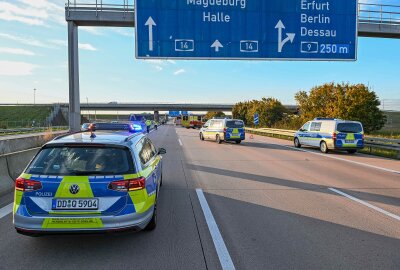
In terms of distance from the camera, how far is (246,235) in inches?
210

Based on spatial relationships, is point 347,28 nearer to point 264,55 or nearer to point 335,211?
point 264,55

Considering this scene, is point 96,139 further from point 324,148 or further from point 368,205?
point 324,148

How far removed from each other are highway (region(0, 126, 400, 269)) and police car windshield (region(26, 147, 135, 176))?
3.43ft

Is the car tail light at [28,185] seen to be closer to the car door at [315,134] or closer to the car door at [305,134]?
the car door at [315,134]

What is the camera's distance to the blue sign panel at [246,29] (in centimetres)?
1569

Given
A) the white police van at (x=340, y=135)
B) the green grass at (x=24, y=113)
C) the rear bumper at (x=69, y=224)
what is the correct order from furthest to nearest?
the green grass at (x=24, y=113), the white police van at (x=340, y=135), the rear bumper at (x=69, y=224)

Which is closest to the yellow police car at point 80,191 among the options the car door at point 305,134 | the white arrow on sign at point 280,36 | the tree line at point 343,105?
the white arrow on sign at point 280,36

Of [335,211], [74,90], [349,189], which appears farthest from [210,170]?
[74,90]

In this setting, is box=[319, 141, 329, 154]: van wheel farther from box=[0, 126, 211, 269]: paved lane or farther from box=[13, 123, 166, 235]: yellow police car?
box=[13, 123, 166, 235]: yellow police car

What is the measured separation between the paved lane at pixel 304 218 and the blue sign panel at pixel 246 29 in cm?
650

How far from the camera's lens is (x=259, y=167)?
1309cm

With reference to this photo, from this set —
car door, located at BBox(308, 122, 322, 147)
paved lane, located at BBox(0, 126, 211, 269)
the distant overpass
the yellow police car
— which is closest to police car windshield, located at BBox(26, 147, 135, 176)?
the yellow police car

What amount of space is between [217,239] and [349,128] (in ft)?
49.8

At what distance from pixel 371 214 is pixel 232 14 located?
11569 millimetres
